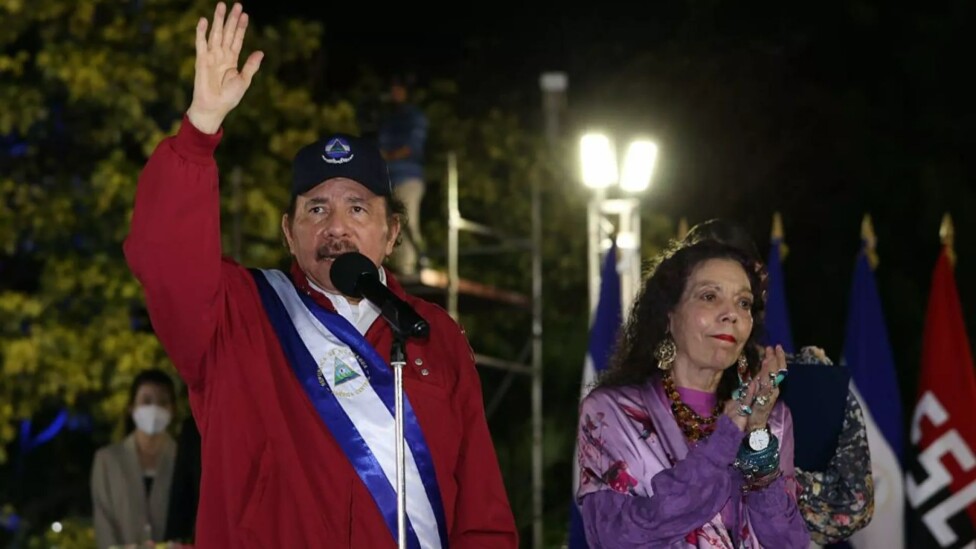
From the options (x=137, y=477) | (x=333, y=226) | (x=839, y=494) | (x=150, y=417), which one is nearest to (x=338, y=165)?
(x=333, y=226)

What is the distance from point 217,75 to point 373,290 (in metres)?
0.58

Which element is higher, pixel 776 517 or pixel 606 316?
pixel 606 316

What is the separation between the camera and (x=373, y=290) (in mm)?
4254

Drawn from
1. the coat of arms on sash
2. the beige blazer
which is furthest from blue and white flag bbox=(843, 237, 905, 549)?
the coat of arms on sash

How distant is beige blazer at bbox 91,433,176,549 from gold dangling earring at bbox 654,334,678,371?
4.62 m

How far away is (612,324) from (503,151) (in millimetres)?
9551

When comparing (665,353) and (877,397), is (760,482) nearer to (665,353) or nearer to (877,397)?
(665,353)

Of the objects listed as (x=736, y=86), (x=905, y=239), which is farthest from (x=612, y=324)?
(x=736, y=86)

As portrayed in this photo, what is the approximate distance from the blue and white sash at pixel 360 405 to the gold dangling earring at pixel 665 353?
107cm

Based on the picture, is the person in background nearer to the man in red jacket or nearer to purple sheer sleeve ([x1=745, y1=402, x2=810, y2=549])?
purple sheer sleeve ([x1=745, y1=402, x2=810, y2=549])

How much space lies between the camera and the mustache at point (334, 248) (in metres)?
4.70

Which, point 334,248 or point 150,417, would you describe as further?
point 150,417

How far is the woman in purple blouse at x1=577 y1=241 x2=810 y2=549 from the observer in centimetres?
502

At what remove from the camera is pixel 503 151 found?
2009 cm
